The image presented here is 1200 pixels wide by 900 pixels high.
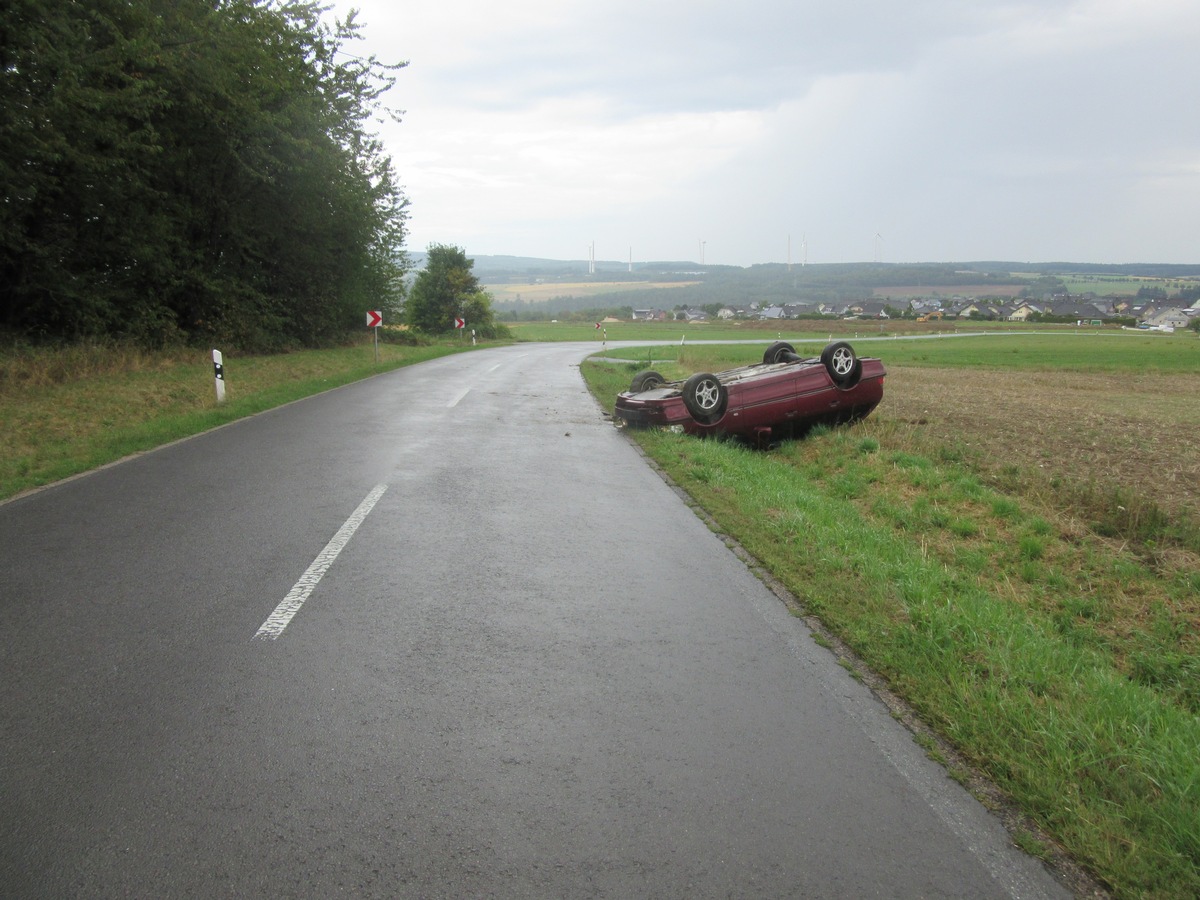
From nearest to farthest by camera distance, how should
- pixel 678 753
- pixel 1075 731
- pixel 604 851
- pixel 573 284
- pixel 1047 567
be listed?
pixel 604 851 < pixel 678 753 < pixel 1075 731 < pixel 1047 567 < pixel 573 284

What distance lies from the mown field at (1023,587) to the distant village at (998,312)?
301 feet

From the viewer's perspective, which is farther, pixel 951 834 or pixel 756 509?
pixel 756 509

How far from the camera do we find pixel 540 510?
761 centimetres

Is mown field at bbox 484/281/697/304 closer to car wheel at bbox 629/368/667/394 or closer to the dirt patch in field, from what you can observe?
the dirt patch in field

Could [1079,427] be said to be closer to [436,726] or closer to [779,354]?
[779,354]

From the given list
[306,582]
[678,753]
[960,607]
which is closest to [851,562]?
[960,607]

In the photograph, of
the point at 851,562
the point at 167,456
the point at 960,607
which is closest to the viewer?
the point at 960,607

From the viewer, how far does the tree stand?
208 ft

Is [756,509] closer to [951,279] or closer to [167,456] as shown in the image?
[167,456]

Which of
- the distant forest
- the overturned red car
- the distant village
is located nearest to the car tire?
the overturned red car

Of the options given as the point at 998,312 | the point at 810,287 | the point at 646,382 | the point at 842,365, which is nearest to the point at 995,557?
the point at 842,365

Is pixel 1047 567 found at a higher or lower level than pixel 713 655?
lower

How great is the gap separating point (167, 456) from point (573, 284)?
17304cm

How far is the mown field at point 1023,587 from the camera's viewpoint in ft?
10.3
